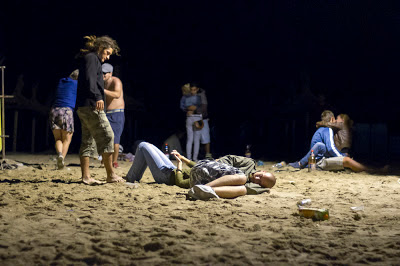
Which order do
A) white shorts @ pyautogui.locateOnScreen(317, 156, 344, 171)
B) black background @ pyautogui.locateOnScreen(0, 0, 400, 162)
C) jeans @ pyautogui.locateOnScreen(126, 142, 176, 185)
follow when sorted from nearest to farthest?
jeans @ pyautogui.locateOnScreen(126, 142, 176, 185)
white shorts @ pyautogui.locateOnScreen(317, 156, 344, 171)
black background @ pyautogui.locateOnScreen(0, 0, 400, 162)

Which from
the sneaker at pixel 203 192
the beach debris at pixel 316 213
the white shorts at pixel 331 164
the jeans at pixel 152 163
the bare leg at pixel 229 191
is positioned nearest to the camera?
the beach debris at pixel 316 213

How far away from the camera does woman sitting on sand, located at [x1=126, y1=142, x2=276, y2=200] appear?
16.4ft

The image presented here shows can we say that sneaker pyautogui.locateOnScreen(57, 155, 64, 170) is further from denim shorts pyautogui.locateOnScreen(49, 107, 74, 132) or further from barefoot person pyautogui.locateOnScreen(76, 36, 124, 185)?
barefoot person pyautogui.locateOnScreen(76, 36, 124, 185)

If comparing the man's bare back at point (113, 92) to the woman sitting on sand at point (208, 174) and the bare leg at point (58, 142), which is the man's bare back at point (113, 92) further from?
the woman sitting on sand at point (208, 174)

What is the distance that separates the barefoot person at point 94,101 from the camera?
5.45m

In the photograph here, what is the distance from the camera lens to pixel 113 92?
6.91m

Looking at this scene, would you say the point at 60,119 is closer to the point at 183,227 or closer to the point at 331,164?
the point at 183,227

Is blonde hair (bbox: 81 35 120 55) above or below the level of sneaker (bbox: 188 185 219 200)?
above

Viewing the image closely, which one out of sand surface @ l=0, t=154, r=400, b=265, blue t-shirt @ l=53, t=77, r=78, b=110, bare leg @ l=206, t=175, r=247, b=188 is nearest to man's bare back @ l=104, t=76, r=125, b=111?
blue t-shirt @ l=53, t=77, r=78, b=110

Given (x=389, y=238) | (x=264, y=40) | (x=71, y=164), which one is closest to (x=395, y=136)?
(x=264, y=40)

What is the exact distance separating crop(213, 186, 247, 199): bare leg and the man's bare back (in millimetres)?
2766

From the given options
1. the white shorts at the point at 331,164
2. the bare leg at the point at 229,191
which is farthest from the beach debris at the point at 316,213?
the white shorts at the point at 331,164

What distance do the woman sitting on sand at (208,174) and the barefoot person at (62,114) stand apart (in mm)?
1890

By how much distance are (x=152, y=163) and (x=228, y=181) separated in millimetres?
1361
